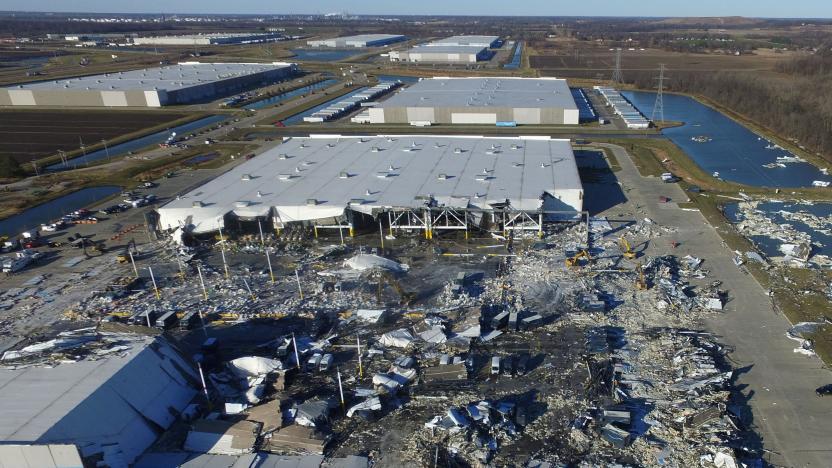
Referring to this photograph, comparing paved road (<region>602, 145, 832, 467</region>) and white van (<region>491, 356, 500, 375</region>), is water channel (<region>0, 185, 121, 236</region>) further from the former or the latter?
paved road (<region>602, 145, 832, 467</region>)

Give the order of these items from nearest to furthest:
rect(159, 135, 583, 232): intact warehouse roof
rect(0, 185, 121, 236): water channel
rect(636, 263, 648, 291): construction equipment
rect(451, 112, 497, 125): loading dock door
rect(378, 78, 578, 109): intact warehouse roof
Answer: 1. rect(636, 263, 648, 291): construction equipment
2. rect(159, 135, 583, 232): intact warehouse roof
3. rect(0, 185, 121, 236): water channel
4. rect(451, 112, 497, 125): loading dock door
5. rect(378, 78, 578, 109): intact warehouse roof

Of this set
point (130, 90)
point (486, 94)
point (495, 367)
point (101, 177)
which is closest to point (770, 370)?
point (495, 367)

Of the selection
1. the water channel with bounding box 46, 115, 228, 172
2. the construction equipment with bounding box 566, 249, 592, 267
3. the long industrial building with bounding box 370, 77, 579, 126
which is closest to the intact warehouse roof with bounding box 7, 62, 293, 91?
the water channel with bounding box 46, 115, 228, 172

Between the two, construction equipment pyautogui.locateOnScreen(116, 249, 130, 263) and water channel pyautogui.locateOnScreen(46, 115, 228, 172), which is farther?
water channel pyautogui.locateOnScreen(46, 115, 228, 172)

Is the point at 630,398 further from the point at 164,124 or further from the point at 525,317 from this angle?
the point at 164,124

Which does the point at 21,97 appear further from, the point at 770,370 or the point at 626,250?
the point at 770,370

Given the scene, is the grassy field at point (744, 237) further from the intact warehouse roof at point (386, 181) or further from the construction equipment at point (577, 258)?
the intact warehouse roof at point (386, 181)

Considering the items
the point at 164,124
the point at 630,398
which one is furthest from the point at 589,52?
the point at 630,398
